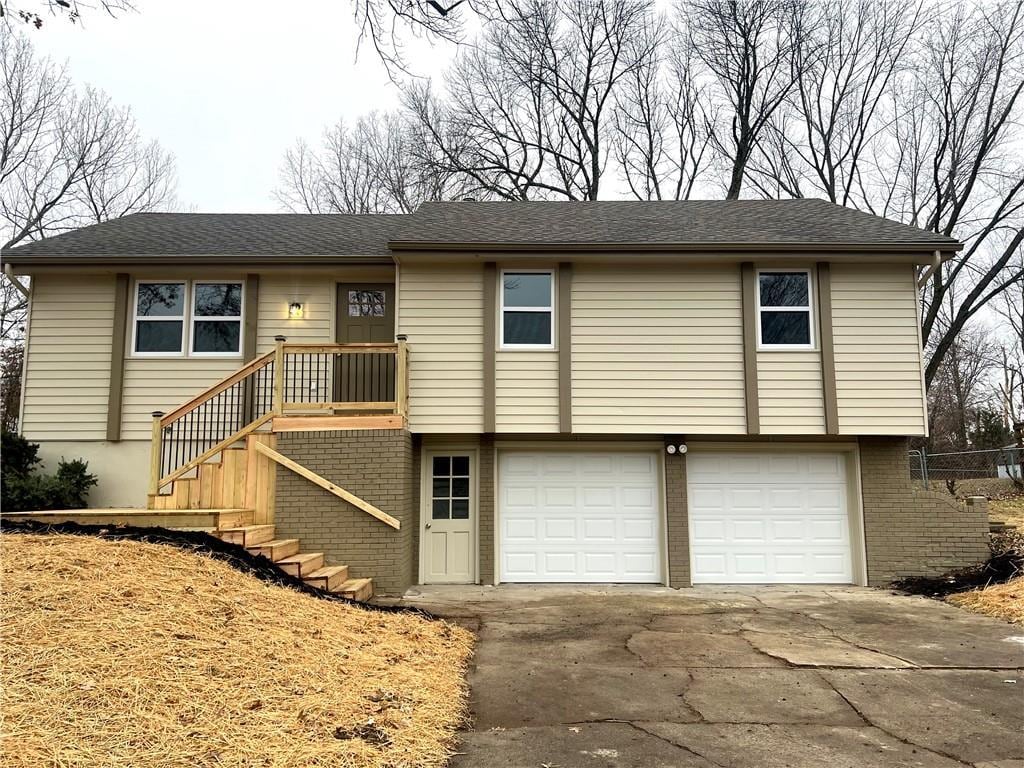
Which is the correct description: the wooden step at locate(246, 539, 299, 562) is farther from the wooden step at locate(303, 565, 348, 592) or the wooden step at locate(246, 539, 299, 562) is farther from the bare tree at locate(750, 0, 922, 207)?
the bare tree at locate(750, 0, 922, 207)

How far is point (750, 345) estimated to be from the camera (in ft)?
29.2

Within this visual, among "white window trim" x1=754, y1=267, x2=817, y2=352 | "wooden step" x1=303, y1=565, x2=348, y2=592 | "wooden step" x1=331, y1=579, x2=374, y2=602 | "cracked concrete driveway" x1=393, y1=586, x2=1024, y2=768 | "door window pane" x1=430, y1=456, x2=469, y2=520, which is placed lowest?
"cracked concrete driveway" x1=393, y1=586, x2=1024, y2=768

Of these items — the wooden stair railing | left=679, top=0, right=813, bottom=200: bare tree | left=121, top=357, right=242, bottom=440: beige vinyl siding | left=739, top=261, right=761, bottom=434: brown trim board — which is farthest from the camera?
left=679, top=0, right=813, bottom=200: bare tree

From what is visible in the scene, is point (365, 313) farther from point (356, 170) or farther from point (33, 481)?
point (356, 170)

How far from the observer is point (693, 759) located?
3445mm

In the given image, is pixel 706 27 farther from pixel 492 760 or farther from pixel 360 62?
pixel 492 760

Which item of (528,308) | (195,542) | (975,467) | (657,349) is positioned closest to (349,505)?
(195,542)

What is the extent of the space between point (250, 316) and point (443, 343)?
306cm

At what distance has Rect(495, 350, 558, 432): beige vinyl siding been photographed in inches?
348

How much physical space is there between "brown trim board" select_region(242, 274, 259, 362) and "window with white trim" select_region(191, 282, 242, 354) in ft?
0.44

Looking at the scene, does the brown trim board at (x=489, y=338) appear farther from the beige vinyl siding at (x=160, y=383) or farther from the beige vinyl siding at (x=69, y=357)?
the beige vinyl siding at (x=69, y=357)

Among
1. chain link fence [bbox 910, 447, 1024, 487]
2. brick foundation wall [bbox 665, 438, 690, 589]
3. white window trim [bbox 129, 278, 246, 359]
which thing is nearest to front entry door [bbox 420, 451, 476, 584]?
brick foundation wall [bbox 665, 438, 690, 589]

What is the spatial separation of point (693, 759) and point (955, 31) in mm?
19958

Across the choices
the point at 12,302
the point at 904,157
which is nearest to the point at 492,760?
the point at 904,157
